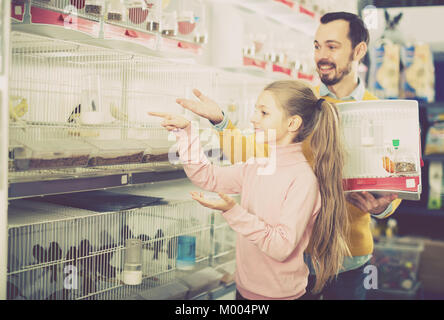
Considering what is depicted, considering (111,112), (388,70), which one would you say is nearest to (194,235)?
(111,112)

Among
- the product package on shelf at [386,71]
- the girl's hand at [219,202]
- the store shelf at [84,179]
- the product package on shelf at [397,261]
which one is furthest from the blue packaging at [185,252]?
the product package on shelf at [386,71]

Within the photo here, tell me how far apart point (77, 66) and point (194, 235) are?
1.03 metres

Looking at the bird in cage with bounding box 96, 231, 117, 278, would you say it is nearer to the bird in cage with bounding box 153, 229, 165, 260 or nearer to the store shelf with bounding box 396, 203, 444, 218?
the bird in cage with bounding box 153, 229, 165, 260

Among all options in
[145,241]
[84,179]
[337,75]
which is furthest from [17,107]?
[337,75]

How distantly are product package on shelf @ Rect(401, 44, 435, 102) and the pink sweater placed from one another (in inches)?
126

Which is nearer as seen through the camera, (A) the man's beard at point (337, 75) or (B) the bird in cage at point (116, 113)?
(A) the man's beard at point (337, 75)

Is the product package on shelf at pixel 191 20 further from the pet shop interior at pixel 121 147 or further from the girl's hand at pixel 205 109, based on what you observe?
the girl's hand at pixel 205 109

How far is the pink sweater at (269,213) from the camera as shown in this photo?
178 cm

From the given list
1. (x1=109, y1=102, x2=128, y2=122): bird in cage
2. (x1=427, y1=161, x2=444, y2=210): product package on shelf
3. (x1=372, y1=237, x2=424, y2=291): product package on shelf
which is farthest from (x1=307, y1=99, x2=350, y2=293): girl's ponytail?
(x1=427, y1=161, x2=444, y2=210): product package on shelf

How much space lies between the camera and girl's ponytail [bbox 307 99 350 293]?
1.93m

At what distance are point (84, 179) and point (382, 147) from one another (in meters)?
1.15

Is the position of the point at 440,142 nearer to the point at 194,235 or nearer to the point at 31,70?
the point at 194,235

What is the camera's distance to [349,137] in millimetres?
2053

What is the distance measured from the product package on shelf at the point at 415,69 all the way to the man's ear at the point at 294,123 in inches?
124
